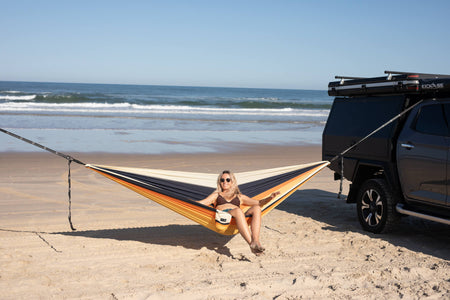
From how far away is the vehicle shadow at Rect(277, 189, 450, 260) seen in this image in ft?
19.6

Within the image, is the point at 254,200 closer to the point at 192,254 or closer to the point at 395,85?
the point at 192,254

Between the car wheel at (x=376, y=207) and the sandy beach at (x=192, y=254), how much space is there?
0.14 meters

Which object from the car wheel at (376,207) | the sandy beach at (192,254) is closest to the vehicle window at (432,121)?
the car wheel at (376,207)

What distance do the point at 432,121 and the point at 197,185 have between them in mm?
2872

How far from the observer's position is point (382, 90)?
6.41 m

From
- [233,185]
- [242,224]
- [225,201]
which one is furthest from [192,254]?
[233,185]

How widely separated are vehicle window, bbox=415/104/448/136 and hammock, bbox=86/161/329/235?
124cm

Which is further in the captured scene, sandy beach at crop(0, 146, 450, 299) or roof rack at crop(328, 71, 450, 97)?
roof rack at crop(328, 71, 450, 97)

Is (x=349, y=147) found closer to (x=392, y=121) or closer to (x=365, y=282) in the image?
(x=392, y=121)

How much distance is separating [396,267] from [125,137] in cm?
1331

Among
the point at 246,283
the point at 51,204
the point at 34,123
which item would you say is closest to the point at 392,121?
the point at 246,283

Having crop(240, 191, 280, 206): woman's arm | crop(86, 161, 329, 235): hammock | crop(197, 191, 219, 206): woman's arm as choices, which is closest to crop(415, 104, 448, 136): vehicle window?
crop(86, 161, 329, 235): hammock

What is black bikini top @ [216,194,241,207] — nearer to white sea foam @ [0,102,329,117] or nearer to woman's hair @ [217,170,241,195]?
woman's hair @ [217,170,241,195]

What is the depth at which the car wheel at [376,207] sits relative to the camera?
6172mm
